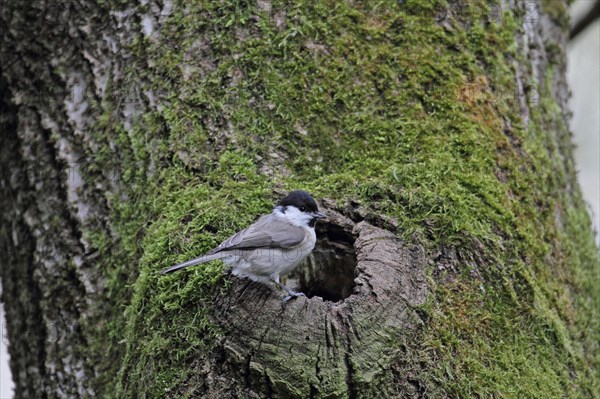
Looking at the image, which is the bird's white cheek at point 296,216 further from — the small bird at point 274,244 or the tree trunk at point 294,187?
the tree trunk at point 294,187

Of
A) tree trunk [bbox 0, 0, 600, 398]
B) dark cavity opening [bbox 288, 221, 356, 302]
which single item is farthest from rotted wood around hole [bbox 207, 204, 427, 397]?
dark cavity opening [bbox 288, 221, 356, 302]

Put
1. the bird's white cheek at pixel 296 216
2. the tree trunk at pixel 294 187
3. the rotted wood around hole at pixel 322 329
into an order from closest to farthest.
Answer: the rotted wood around hole at pixel 322 329, the tree trunk at pixel 294 187, the bird's white cheek at pixel 296 216

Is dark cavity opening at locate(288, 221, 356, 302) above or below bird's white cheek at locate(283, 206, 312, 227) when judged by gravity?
below

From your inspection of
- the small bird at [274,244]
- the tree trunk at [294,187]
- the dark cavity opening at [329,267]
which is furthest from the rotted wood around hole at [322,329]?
the dark cavity opening at [329,267]

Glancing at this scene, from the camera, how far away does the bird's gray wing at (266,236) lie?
2.91 meters

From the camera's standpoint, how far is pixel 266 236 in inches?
126

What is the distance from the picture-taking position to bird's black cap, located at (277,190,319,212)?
3012mm

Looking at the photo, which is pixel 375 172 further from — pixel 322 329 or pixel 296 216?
pixel 322 329

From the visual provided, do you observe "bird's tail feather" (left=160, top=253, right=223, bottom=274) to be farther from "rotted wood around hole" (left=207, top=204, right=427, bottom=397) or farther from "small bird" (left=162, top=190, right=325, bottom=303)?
"rotted wood around hole" (left=207, top=204, right=427, bottom=397)

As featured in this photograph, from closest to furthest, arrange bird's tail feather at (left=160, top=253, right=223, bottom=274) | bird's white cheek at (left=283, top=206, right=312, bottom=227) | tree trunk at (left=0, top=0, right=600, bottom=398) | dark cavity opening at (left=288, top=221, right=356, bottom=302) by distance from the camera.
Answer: tree trunk at (left=0, top=0, right=600, bottom=398), bird's tail feather at (left=160, top=253, right=223, bottom=274), bird's white cheek at (left=283, top=206, right=312, bottom=227), dark cavity opening at (left=288, top=221, right=356, bottom=302)

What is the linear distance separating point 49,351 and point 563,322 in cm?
238

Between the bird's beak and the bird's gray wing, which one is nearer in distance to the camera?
the bird's gray wing

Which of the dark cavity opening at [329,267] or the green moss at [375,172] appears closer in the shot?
the green moss at [375,172]

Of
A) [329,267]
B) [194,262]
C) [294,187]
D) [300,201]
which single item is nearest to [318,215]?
[300,201]
